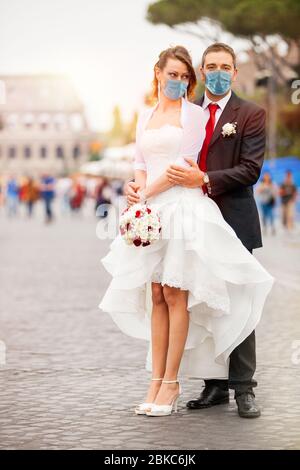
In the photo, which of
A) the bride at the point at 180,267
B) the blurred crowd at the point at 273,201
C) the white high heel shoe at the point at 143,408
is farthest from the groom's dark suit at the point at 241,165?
the blurred crowd at the point at 273,201

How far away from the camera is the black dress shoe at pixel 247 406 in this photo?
20.1 ft

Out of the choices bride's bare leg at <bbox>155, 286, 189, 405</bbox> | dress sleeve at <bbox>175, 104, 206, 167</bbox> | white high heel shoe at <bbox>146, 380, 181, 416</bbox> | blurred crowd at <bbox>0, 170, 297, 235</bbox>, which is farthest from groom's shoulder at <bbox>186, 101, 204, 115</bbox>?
blurred crowd at <bbox>0, 170, 297, 235</bbox>

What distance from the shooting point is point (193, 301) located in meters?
6.19

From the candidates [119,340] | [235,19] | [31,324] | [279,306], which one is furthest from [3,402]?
[235,19]

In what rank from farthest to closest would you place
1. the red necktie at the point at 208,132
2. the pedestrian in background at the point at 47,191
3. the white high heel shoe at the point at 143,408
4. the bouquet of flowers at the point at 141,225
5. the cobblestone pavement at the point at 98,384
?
the pedestrian in background at the point at 47,191, the red necktie at the point at 208,132, the white high heel shoe at the point at 143,408, the bouquet of flowers at the point at 141,225, the cobblestone pavement at the point at 98,384

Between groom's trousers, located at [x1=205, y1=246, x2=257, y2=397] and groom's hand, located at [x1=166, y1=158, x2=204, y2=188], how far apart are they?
2.72ft

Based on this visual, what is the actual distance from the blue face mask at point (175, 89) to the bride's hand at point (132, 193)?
1.54 ft

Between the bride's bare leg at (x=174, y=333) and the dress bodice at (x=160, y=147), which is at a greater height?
the dress bodice at (x=160, y=147)

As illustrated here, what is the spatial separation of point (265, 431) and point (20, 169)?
166 metres

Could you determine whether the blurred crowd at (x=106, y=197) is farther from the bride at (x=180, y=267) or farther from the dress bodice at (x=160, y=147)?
the dress bodice at (x=160, y=147)

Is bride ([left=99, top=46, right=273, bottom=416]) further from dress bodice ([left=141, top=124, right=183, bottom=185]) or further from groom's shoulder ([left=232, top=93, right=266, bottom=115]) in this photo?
groom's shoulder ([left=232, top=93, right=266, bottom=115])

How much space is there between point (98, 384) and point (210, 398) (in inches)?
37.7

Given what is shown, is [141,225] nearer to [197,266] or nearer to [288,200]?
[197,266]

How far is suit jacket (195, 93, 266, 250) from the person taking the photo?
20.6 ft
